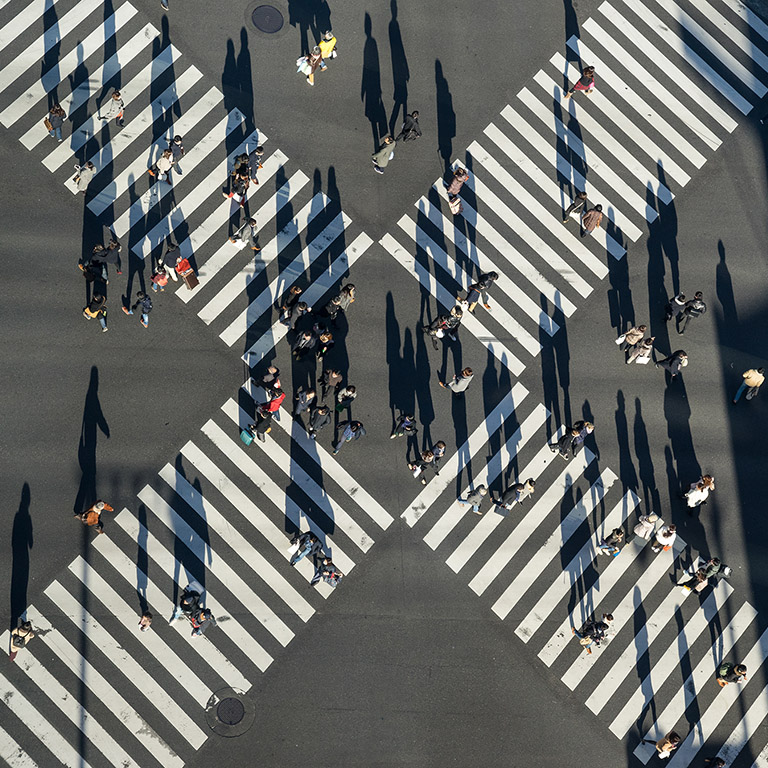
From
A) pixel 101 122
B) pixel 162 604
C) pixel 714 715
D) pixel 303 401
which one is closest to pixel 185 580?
pixel 162 604

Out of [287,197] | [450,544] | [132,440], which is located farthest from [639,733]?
[287,197]

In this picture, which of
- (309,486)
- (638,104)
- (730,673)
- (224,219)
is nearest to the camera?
(730,673)

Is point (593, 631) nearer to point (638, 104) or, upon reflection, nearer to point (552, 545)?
point (552, 545)

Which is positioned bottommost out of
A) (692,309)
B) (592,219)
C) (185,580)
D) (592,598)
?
(592,598)

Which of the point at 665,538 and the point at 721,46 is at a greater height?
the point at 721,46

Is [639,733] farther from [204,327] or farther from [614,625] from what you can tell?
[204,327]

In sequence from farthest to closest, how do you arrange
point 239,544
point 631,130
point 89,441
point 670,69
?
point 670,69 < point 631,130 < point 89,441 < point 239,544
